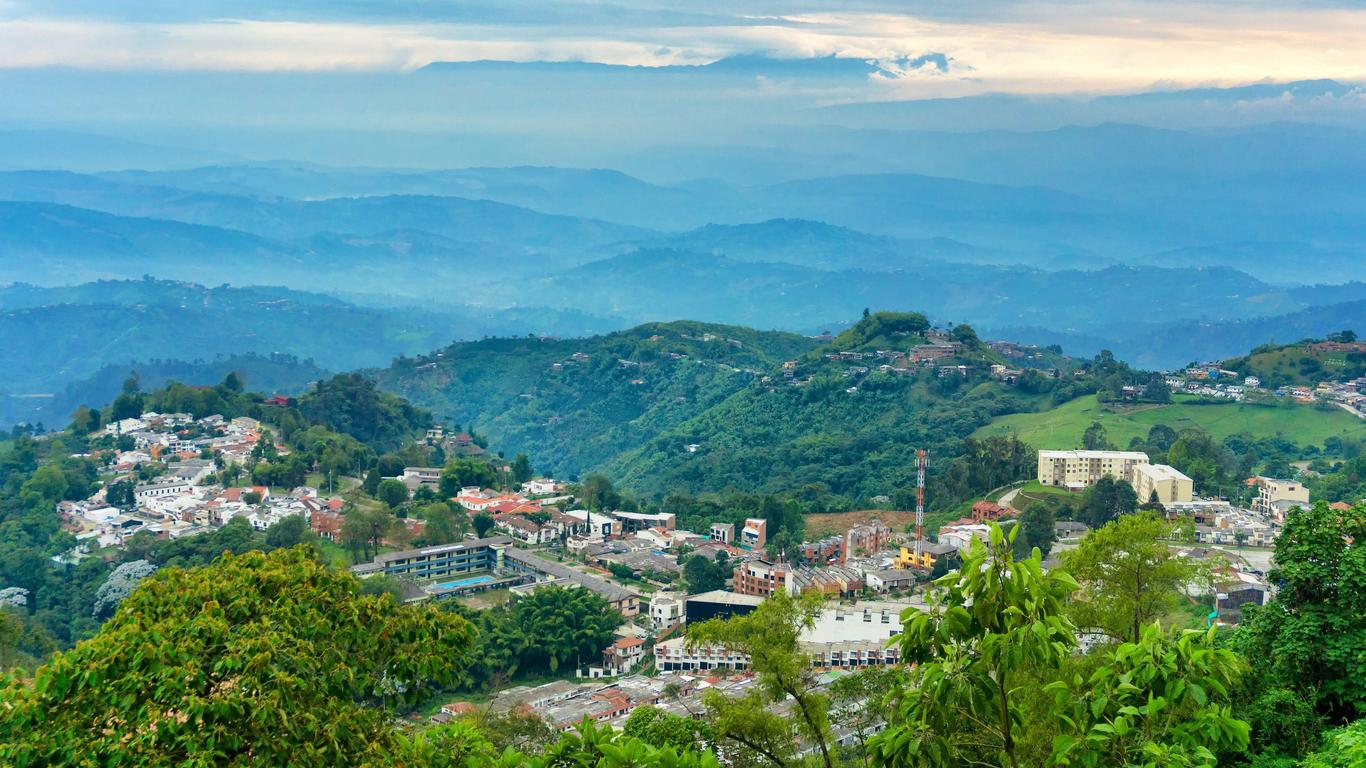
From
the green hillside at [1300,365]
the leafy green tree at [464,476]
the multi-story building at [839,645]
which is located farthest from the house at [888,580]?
the green hillside at [1300,365]

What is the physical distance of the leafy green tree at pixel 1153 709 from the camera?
442cm

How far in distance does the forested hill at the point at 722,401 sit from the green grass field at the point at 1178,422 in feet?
6.62

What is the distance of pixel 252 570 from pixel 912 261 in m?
179

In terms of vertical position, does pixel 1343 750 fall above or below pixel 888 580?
above

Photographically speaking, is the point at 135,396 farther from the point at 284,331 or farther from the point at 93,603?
the point at 284,331

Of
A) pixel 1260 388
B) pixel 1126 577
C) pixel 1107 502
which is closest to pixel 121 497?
pixel 1107 502

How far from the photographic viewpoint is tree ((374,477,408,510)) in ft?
111

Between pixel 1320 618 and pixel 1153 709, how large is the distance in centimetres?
445

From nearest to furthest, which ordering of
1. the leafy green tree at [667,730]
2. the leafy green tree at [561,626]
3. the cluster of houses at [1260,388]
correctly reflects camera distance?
the leafy green tree at [667,730] < the leafy green tree at [561,626] < the cluster of houses at [1260,388]

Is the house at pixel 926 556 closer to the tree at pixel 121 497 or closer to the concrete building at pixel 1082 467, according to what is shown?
the concrete building at pixel 1082 467

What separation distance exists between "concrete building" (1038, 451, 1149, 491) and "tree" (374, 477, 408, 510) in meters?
17.5

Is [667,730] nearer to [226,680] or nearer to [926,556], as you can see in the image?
[226,680]

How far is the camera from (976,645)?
183 inches

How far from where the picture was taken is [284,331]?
10888 cm
